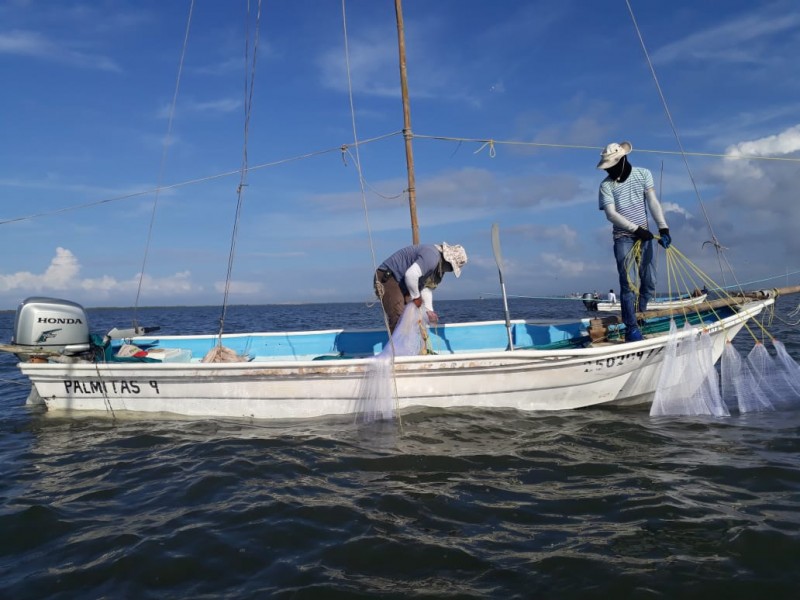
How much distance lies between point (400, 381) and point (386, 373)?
10.9 inches

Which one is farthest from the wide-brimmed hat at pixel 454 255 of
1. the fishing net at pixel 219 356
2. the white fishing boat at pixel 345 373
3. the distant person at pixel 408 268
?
the fishing net at pixel 219 356

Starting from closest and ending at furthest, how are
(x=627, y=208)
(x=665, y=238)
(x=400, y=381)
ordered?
(x=400, y=381) < (x=665, y=238) < (x=627, y=208)

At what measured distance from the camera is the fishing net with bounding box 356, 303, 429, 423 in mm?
6566

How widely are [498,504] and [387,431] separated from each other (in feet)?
7.80

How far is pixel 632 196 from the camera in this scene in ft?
23.6

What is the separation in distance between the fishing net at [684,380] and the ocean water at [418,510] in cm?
21

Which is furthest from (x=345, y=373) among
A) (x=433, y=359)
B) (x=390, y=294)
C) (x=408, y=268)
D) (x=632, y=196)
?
(x=632, y=196)

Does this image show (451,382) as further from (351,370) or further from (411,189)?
(411,189)

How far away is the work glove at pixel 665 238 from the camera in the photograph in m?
6.93

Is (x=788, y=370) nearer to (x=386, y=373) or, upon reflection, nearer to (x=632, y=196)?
(x=632, y=196)

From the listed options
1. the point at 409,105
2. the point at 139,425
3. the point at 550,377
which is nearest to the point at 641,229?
the point at 550,377

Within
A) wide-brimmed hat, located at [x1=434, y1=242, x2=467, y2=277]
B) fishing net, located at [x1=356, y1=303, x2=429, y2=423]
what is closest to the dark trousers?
fishing net, located at [x1=356, y1=303, x2=429, y2=423]

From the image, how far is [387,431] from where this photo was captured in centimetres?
632

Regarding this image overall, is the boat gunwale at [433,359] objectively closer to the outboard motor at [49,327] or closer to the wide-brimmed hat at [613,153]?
the outboard motor at [49,327]
